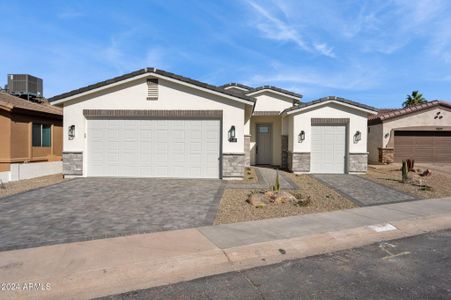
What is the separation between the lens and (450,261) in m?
4.65

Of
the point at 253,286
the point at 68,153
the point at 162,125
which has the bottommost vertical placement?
the point at 253,286

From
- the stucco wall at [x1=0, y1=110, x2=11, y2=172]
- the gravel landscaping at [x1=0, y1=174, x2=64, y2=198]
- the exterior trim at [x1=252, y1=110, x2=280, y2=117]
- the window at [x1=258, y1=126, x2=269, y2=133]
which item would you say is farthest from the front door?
the stucco wall at [x1=0, y1=110, x2=11, y2=172]

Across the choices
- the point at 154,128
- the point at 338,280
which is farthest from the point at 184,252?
the point at 154,128

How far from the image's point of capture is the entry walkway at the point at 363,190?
8.86m

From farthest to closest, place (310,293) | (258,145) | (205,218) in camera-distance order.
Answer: (258,145)
(205,218)
(310,293)

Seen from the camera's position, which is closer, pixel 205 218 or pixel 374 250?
pixel 374 250

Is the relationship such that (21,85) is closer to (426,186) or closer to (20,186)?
(20,186)

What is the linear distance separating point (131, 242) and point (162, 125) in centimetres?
796

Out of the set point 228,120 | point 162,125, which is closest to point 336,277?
point 228,120

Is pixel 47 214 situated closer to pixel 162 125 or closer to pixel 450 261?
pixel 162 125

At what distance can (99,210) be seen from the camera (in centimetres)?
718

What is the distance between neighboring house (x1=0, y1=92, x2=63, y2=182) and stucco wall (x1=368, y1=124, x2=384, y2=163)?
20.4 metres

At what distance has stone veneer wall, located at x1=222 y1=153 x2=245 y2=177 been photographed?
1210 cm

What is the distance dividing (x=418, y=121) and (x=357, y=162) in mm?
9280
